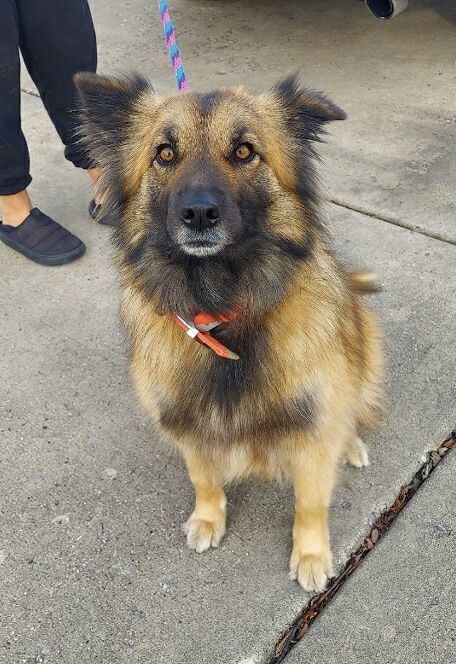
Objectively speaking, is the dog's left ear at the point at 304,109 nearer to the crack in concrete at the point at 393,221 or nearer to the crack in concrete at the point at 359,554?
the crack in concrete at the point at 359,554

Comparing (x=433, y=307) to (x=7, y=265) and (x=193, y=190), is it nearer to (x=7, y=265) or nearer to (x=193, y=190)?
(x=193, y=190)

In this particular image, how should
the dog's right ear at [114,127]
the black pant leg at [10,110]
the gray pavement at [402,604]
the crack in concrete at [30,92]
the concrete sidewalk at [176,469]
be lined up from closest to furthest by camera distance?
the gray pavement at [402,604] → the concrete sidewalk at [176,469] → the dog's right ear at [114,127] → the black pant leg at [10,110] → the crack in concrete at [30,92]

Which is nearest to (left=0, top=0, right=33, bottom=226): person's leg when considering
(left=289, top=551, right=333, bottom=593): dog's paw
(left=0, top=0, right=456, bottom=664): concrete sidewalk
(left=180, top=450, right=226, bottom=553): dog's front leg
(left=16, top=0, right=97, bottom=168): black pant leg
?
(left=16, top=0, right=97, bottom=168): black pant leg

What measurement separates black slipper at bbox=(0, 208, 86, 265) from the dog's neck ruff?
171 cm

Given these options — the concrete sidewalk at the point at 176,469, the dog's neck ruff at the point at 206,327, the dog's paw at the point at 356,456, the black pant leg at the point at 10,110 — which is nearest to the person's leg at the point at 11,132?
the black pant leg at the point at 10,110

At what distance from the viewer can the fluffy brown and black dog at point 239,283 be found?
2.02 meters

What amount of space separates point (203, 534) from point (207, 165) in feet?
3.98

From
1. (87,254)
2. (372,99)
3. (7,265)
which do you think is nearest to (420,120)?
(372,99)

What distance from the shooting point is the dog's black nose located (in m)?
1.84

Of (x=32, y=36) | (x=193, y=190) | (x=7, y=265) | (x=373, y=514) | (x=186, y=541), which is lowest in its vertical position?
(x=7, y=265)

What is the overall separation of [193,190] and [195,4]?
17.6 ft

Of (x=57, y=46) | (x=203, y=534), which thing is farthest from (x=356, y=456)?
(x=57, y=46)

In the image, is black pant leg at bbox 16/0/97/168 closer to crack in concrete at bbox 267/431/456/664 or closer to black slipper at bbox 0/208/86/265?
black slipper at bbox 0/208/86/265

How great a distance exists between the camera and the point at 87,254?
A: 3.72 meters
